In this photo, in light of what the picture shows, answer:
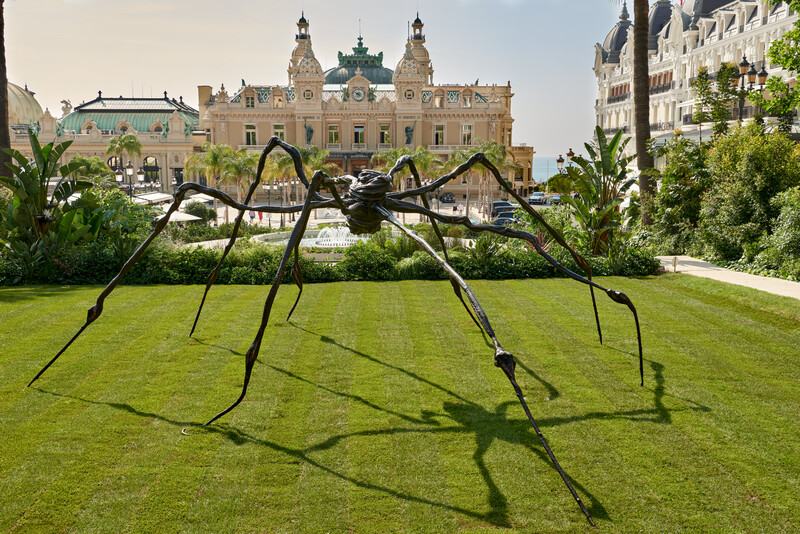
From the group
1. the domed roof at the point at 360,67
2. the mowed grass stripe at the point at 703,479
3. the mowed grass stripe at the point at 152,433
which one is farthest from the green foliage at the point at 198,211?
the domed roof at the point at 360,67

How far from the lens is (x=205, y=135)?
86.5 m

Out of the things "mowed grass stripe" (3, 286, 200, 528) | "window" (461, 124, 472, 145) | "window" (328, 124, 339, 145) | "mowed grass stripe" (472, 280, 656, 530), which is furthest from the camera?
"window" (328, 124, 339, 145)

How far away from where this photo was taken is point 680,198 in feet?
71.4

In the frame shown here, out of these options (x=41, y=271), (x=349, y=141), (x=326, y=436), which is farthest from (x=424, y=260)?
(x=349, y=141)

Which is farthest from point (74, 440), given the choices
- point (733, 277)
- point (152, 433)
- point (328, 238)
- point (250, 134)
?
point (250, 134)

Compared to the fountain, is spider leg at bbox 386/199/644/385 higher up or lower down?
higher up

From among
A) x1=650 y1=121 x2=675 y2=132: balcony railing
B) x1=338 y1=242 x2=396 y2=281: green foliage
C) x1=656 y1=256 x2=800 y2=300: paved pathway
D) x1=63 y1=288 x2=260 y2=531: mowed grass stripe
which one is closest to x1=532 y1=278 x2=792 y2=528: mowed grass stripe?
x1=63 y1=288 x2=260 y2=531: mowed grass stripe

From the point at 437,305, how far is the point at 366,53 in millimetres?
83385

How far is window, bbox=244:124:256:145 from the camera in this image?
247ft

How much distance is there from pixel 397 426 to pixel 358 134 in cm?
7160

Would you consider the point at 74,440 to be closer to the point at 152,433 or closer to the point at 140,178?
the point at 152,433

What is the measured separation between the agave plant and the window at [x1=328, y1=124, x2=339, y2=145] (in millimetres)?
59696

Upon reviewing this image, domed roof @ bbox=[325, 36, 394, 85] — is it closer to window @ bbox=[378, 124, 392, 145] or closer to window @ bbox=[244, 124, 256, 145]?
window @ bbox=[378, 124, 392, 145]

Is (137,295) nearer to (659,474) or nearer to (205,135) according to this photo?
(659,474)
